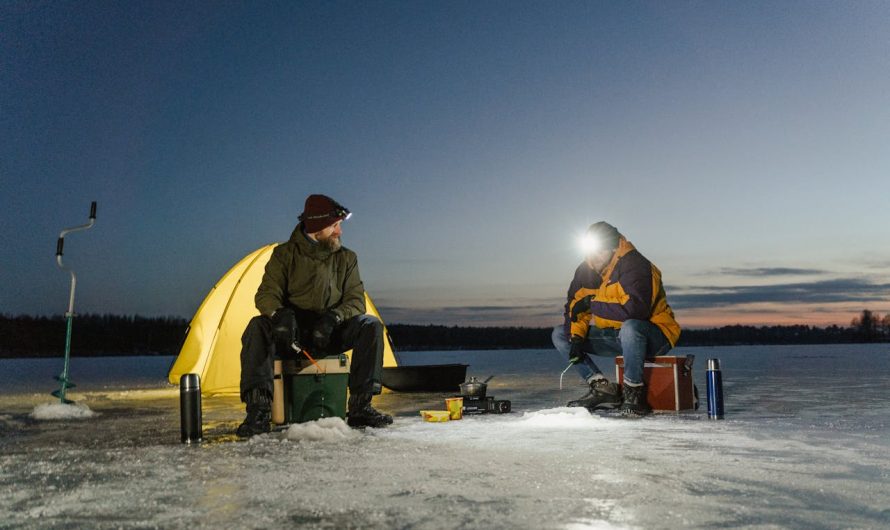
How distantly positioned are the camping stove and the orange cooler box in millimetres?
1112

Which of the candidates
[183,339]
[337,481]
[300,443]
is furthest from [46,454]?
[183,339]

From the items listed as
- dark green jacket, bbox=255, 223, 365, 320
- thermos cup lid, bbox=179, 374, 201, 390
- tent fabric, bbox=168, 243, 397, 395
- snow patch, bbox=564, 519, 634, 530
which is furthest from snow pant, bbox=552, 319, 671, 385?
tent fabric, bbox=168, 243, 397, 395

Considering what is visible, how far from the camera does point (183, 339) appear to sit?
8578mm

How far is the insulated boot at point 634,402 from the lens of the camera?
5.12m

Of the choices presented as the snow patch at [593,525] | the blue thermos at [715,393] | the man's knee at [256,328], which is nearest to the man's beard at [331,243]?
the man's knee at [256,328]

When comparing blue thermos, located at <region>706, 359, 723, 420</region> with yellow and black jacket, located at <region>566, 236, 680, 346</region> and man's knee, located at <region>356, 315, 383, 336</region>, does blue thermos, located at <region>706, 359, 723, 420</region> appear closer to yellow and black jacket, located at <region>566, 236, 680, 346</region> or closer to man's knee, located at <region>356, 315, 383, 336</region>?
yellow and black jacket, located at <region>566, 236, 680, 346</region>

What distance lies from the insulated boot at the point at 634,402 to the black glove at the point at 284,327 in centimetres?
245

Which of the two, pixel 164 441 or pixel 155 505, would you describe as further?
pixel 164 441

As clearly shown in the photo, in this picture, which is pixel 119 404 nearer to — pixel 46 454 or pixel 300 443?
pixel 46 454

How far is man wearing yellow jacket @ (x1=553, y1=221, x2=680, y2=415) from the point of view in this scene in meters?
5.18

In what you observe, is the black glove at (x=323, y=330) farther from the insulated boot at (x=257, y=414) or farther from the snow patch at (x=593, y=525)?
the snow patch at (x=593, y=525)

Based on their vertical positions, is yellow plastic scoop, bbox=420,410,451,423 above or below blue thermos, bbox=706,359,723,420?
below

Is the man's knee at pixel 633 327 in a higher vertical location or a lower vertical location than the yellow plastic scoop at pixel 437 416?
higher

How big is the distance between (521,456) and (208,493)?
1.47m
